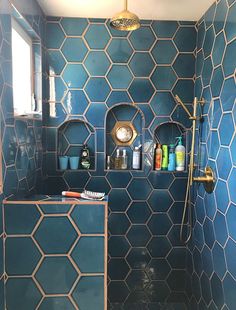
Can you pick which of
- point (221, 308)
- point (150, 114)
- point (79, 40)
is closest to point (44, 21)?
point (79, 40)

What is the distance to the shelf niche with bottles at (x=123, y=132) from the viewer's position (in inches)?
85.6

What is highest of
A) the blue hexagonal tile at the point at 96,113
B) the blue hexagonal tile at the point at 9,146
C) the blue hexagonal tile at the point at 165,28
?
the blue hexagonal tile at the point at 165,28

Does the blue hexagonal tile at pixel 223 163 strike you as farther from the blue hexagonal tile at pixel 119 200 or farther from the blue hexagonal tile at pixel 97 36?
the blue hexagonal tile at pixel 97 36

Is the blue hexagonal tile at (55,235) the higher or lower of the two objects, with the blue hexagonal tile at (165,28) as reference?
lower

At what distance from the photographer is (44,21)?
201 cm

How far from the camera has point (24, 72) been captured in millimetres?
1863

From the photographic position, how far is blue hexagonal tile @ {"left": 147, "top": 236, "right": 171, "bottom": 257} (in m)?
2.18

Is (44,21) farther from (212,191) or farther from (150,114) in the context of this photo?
(212,191)

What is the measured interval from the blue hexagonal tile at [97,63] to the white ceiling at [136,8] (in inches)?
10.8

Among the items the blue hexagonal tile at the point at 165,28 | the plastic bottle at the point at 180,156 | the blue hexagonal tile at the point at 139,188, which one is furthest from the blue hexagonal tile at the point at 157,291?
the blue hexagonal tile at the point at 165,28

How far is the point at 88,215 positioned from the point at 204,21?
1554 millimetres

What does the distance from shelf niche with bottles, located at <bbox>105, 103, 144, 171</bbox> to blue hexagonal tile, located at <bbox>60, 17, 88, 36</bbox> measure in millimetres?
632

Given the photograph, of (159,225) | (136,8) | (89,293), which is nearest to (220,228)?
(159,225)

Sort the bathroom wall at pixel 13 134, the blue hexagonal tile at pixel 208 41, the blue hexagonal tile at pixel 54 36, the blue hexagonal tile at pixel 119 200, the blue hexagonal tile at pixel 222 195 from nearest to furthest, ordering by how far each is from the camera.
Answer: the bathroom wall at pixel 13 134 → the blue hexagonal tile at pixel 222 195 → the blue hexagonal tile at pixel 208 41 → the blue hexagonal tile at pixel 54 36 → the blue hexagonal tile at pixel 119 200
